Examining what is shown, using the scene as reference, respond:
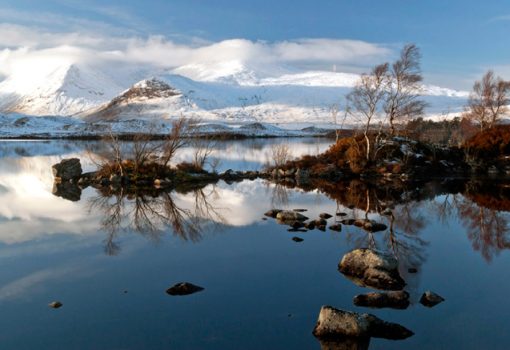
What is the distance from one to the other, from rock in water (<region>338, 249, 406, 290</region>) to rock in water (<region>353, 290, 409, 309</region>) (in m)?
0.74

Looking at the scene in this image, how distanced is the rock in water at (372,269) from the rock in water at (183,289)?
3.71 m

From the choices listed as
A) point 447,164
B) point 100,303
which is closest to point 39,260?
point 100,303

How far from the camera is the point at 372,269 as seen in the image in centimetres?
1137

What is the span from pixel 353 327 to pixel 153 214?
12404mm

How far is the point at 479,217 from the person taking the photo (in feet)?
61.3

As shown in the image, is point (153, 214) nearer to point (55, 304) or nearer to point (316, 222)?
point (316, 222)

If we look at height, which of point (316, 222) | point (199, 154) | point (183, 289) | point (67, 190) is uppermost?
point (199, 154)

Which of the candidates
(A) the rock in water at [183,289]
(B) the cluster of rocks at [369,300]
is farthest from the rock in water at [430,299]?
→ (A) the rock in water at [183,289]

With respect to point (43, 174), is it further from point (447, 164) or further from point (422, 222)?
point (447, 164)

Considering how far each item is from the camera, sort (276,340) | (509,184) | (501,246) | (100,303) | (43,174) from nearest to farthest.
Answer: (276,340), (100,303), (501,246), (509,184), (43,174)

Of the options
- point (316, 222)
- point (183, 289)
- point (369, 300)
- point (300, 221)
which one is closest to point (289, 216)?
point (300, 221)

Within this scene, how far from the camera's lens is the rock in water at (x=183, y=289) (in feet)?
34.7

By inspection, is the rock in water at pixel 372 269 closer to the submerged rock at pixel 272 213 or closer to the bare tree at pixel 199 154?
the submerged rock at pixel 272 213

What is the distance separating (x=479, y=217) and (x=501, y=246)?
4416 mm
